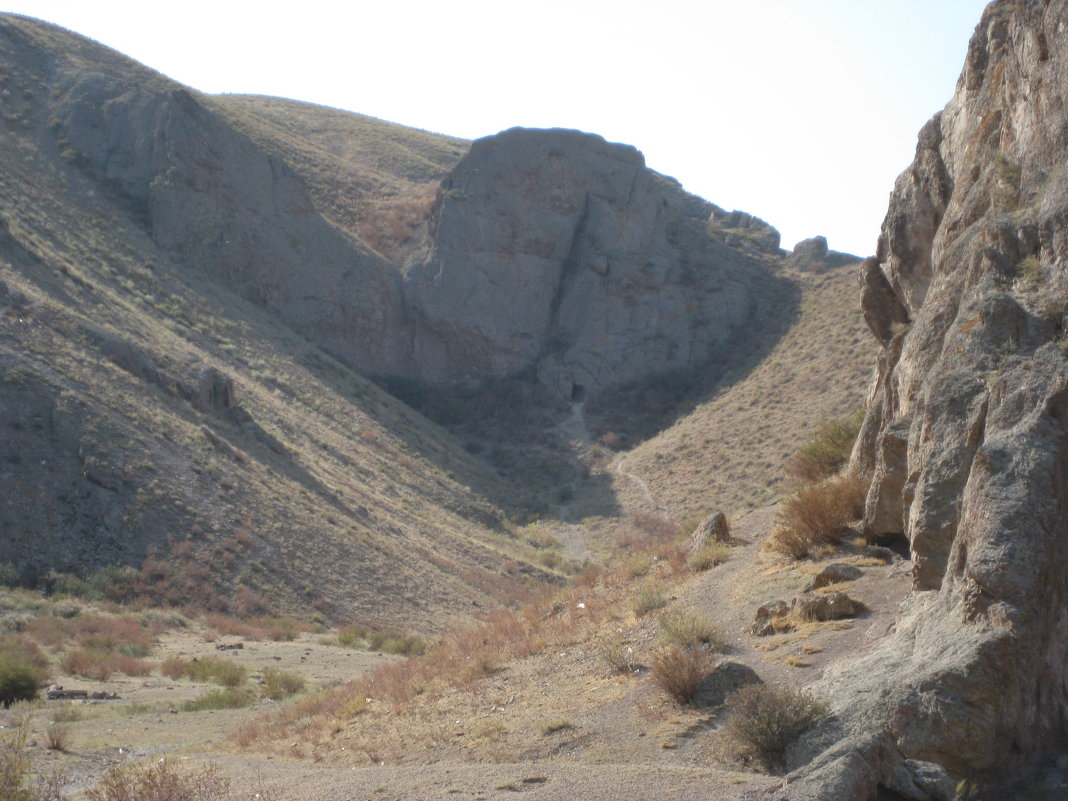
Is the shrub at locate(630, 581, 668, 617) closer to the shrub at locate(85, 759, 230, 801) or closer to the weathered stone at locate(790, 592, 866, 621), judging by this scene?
the weathered stone at locate(790, 592, 866, 621)

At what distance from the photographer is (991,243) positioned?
938 centimetres

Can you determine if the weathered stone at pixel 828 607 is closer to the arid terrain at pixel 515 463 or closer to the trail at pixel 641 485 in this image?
the arid terrain at pixel 515 463

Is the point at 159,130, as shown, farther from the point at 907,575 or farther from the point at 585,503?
the point at 907,575

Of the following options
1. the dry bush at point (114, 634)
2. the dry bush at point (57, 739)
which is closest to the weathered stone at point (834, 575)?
the dry bush at point (57, 739)

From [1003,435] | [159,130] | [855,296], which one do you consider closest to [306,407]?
[159,130]

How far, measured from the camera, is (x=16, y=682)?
14.4m

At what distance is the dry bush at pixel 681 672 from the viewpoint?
9.22 meters

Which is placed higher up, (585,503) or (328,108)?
(328,108)

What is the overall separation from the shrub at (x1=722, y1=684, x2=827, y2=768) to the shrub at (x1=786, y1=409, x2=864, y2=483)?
29.8 ft

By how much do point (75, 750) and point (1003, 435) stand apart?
34.7 feet

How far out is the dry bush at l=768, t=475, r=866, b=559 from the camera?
43.2 ft

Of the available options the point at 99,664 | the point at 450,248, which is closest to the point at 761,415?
the point at 450,248

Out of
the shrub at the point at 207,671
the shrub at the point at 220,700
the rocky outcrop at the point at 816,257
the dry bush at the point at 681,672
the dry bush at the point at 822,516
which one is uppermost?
the rocky outcrop at the point at 816,257

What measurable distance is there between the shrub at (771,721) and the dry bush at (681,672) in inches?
55.5
